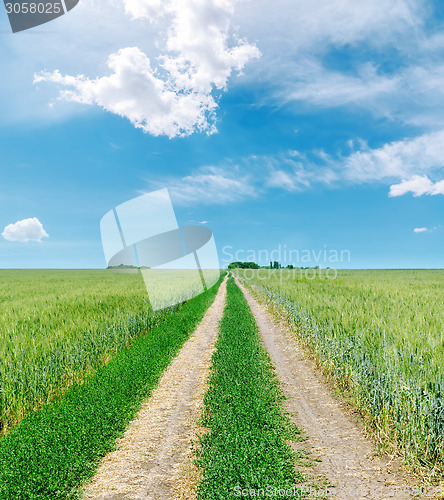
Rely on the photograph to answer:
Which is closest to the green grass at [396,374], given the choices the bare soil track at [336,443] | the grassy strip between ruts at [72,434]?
the bare soil track at [336,443]

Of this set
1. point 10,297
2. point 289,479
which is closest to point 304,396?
point 289,479

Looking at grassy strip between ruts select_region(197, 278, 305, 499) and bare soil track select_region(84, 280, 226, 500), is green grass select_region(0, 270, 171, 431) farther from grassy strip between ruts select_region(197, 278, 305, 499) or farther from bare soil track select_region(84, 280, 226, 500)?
grassy strip between ruts select_region(197, 278, 305, 499)

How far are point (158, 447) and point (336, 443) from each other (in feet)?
11.1

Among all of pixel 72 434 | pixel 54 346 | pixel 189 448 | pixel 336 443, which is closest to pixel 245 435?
pixel 189 448

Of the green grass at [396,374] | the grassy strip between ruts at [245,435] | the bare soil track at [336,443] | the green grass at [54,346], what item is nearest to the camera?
the grassy strip between ruts at [245,435]

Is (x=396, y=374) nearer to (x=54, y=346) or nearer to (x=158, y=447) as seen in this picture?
(x=158, y=447)

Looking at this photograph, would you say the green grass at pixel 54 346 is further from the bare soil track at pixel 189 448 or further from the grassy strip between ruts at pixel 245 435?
the grassy strip between ruts at pixel 245 435

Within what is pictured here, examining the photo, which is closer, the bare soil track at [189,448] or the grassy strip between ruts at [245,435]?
the grassy strip between ruts at [245,435]

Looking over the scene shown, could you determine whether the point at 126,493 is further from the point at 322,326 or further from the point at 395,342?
the point at 322,326

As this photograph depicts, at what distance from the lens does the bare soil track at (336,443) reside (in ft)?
15.7

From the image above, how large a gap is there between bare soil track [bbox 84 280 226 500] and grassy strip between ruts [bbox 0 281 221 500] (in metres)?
0.24

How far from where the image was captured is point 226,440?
558 centimetres

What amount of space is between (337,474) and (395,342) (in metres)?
3.06

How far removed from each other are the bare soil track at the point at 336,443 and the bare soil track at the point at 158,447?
7.42 feet
